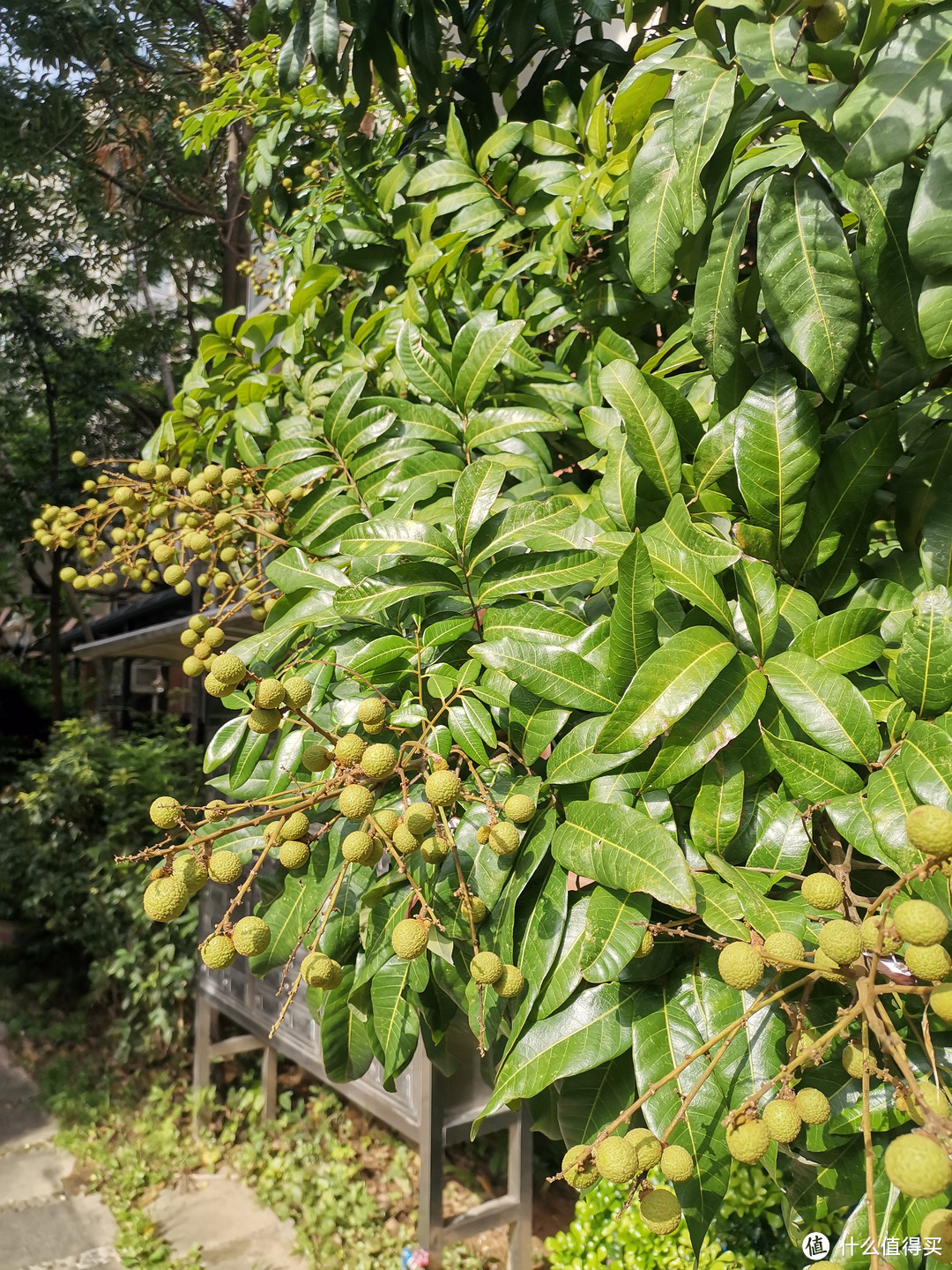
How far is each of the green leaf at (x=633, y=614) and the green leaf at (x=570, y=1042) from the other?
30 centimetres

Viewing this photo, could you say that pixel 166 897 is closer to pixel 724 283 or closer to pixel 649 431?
pixel 649 431

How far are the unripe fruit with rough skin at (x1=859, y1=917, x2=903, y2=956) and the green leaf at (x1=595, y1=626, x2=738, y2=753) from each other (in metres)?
0.20

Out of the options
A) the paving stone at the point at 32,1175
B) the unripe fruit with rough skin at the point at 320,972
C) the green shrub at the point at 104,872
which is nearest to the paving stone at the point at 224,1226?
the paving stone at the point at 32,1175

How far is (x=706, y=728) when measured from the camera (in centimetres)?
73

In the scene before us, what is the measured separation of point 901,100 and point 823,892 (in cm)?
61

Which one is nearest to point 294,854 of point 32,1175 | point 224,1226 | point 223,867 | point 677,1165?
point 223,867

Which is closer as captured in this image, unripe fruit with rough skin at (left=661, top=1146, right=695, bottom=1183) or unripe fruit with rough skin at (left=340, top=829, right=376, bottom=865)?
unripe fruit with rough skin at (left=661, top=1146, right=695, bottom=1183)

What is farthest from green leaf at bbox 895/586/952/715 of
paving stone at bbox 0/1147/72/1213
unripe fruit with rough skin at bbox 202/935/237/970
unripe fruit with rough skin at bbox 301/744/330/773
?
paving stone at bbox 0/1147/72/1213

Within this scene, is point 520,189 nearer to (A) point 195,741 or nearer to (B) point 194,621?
(B) point 194,621

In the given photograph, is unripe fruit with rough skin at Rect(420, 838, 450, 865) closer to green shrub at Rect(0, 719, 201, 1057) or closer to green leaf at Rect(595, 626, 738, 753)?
green leaf at Rect(595, 626, 738, 753)

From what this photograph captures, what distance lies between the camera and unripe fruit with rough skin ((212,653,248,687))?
2.68 feet

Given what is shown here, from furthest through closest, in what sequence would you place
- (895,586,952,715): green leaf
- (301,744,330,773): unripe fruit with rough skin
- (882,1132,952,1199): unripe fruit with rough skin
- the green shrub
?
1. the green shrub
2. (301,744,330,773): unripe fruit with rough skin
3. (895,586,952,715): green leaf
4. (882,1132,952,1199): unripe fruit with rough skin

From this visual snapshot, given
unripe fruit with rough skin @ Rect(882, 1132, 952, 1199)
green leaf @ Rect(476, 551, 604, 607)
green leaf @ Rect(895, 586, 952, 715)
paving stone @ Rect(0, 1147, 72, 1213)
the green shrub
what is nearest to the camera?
unripe fruit with rough skin @ Rect(882, 1132, 952, 1199)

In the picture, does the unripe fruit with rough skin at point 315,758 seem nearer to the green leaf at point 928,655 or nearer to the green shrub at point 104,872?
the green leaf at point 928,655
